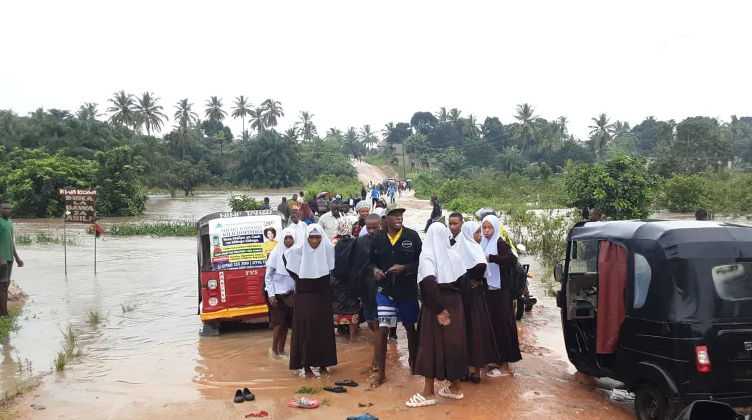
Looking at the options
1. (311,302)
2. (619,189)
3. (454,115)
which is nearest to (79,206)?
(311,302)

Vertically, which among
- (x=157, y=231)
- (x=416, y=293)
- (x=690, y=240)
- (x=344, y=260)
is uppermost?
(x=690, y=240)

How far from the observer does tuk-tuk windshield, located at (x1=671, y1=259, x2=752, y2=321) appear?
4.81m

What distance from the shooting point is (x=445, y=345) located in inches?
233

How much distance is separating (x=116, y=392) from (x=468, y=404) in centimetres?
388

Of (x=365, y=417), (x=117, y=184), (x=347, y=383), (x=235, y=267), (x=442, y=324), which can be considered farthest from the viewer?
(x=117, y=184)

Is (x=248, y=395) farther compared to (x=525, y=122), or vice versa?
(x=525, y=122)

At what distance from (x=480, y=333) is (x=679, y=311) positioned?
2054 millimetres

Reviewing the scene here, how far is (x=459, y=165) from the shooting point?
83.8 metres

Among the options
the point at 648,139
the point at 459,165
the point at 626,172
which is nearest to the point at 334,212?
the point at 626,172

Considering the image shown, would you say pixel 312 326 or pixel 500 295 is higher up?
pixel 500 295

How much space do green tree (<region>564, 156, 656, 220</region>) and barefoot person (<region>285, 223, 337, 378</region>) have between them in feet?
53.7

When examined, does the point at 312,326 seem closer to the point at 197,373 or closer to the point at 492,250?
the point at 197,373

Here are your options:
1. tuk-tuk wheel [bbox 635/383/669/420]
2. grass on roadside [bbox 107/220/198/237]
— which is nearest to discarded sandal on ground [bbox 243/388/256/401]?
tuk-tuk wheel [bbox 635/383/669/420]

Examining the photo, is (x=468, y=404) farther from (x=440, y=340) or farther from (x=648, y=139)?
(x=648, y=139)
